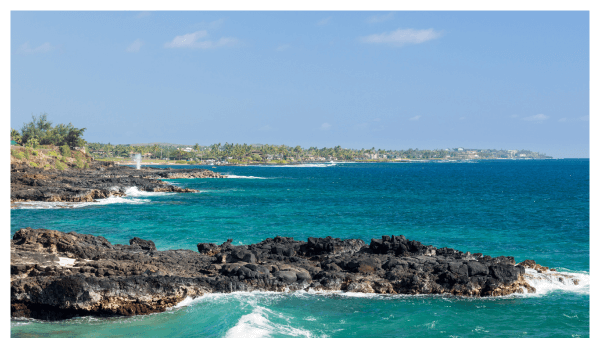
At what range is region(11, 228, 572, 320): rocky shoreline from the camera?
45.2 feet

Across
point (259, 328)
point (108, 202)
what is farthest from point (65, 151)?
point (259, 328)

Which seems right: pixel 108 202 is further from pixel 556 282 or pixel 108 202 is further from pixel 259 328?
pixel 556 282

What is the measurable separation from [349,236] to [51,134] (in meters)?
90.0

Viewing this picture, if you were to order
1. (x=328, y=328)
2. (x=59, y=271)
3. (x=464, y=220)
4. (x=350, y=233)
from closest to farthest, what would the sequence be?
(x=328, y=328) → (x=59, y=271) → (x=350, y=233) → (x=464, y=220)

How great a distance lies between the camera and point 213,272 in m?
17.6

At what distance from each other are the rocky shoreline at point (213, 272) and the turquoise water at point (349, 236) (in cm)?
55

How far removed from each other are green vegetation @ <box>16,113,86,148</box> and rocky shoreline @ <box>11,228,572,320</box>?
8926 centimetres

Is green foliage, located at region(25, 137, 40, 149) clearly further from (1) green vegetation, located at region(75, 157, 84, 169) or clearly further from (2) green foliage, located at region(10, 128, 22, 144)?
(1) green vegetation, located at region(75, 157, 84, 169)

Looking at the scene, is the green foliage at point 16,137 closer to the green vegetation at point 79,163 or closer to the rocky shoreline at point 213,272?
the green vegetation at point 79,163

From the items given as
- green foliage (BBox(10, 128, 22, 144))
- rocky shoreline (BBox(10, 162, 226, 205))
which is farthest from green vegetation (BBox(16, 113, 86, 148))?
rocky shoreline (BBox(10, 162, 226, 205))

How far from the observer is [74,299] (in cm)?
1358
